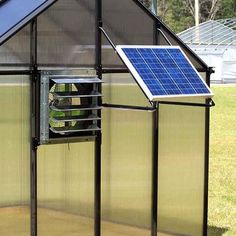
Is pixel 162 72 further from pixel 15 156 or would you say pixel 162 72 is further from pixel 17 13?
pixel 15 156

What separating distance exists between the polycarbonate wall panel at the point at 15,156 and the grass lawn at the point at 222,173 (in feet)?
10.9

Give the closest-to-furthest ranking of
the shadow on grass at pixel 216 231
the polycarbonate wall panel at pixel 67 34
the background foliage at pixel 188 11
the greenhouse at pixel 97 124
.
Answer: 1. the greenhouse at pixel 97 124
2. the polycarbonate wall panel at pixel 67 34
3. the shadow on grass at pixel 216 231
4. the background foliage at pixel 188 11

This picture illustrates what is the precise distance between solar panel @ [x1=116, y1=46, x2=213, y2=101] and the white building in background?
1191 inches

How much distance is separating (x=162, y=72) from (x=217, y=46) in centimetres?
3345

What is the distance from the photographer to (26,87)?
17.9ft

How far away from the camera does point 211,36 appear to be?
39844mm

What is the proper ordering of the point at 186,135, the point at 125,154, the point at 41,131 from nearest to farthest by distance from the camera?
the point at 41,131, the point at 125,154, the point at 186,135

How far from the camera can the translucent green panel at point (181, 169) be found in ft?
21.6

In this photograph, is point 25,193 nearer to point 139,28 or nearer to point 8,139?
point 8,139

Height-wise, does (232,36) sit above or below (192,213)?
above

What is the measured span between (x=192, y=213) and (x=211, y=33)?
3421 centimetres

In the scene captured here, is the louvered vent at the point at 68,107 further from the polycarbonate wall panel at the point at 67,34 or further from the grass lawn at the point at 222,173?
the grass lawn at the point at 222,173

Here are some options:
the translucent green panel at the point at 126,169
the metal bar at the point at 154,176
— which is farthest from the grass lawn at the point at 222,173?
the translucent green panel at the point at 126,169

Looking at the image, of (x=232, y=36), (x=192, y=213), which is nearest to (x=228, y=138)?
(x=192, y=213)
